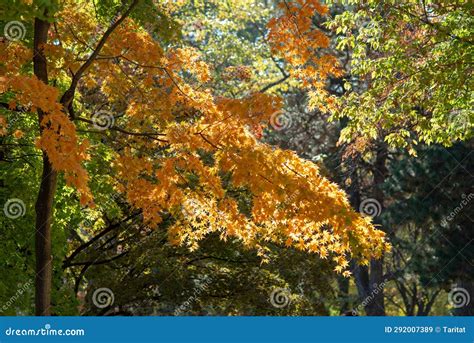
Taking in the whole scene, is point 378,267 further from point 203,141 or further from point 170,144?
point 203,141

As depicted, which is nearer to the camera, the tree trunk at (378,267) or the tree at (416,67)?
the tree at (416,67)

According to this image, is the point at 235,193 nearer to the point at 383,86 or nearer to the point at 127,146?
the point at 383,86

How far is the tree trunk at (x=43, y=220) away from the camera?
9508 millimetres

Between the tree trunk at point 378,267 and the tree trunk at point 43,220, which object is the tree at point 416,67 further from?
the tree trunk at point 378,267

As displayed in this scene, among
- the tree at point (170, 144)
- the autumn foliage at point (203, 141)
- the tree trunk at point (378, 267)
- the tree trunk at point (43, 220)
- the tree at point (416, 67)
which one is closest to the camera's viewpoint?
the tree at point (170, 144)

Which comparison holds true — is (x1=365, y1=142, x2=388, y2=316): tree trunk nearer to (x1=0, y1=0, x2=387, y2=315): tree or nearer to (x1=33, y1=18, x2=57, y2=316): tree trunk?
(x1=0, y1=0, x2=387, y2=315): tree

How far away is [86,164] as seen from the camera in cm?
1345

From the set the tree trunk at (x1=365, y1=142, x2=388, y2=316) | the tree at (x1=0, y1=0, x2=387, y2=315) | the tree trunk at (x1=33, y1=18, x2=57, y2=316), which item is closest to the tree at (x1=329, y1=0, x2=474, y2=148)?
the tree at (x1=0, y1=0, x2=387, y2=315)

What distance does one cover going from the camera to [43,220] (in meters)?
9.70

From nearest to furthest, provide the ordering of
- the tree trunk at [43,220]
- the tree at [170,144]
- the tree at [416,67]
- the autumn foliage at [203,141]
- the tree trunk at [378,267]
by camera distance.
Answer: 1. the tree at [170,144]
2. the autumn foliage at [203,141]
3. the tree trunk at [43,220]
4. the tree at [416,67]
5. the tree trunk at [378,267]

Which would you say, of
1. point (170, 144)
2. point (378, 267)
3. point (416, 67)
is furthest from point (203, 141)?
point (378, 267)

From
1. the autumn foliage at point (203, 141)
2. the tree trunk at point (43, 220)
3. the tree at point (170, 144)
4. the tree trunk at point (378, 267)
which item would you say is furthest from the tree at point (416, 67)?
the tree trunk at point (378, 267)

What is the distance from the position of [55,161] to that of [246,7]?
22672 mm

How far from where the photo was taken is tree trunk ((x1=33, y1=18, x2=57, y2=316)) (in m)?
9.51
